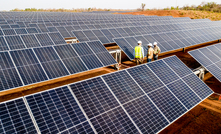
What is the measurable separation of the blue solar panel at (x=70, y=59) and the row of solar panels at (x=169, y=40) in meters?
4.57

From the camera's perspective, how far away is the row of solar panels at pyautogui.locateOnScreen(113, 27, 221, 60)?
14247 millimetres

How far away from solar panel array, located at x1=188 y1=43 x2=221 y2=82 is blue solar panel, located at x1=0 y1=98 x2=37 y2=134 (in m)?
10.6

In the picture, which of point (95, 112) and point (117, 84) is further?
point (117, 84)

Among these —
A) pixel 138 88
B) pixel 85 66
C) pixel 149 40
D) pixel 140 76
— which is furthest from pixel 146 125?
pixel 149 40

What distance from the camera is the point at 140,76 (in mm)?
7348

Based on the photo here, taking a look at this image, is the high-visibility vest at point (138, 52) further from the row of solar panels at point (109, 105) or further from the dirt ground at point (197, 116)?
the dirt ground at point (197, 116)

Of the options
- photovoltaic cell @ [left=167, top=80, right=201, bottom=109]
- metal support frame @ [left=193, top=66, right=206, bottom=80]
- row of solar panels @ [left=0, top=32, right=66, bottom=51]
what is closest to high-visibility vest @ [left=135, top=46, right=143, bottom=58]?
metal support frame @ [left=193, top=66, right=206, bottom=80]

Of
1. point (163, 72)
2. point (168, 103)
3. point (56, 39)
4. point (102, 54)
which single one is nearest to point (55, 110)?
point (168, 103)

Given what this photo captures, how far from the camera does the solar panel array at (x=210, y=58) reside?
10.4 m

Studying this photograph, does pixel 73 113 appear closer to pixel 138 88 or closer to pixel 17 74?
pixel 138 88

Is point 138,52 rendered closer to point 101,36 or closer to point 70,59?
point 70,59

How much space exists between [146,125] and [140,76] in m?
2.45

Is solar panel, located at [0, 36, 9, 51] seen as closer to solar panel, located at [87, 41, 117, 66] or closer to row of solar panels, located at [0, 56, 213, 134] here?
solar panel, located at [87, 41, 117, 66]

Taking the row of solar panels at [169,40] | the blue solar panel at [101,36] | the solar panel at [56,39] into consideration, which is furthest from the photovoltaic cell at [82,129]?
the blue solar panel at [101,36]
